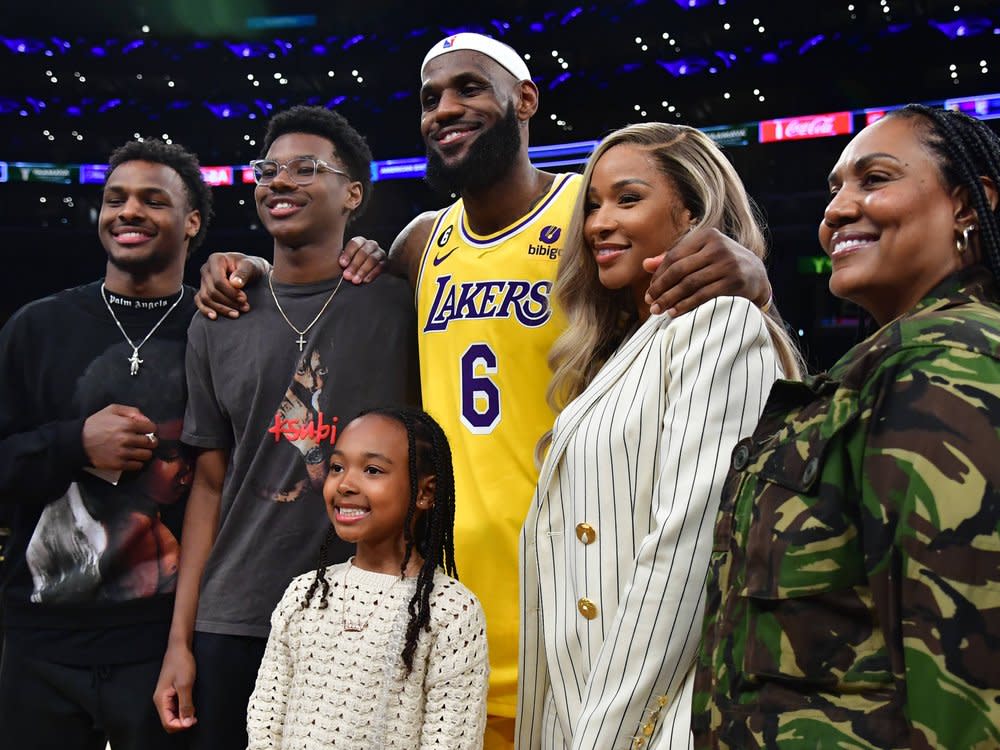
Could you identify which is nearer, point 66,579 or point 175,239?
point 66,579

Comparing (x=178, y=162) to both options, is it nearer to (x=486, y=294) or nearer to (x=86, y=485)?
(x=86, y=485)

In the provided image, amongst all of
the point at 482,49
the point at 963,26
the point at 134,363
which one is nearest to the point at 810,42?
the point at 963,26

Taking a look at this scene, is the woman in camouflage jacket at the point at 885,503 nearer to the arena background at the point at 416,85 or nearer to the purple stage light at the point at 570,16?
the arena background at the point at 416,85

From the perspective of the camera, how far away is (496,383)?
Answer: 2203mm

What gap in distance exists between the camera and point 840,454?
1.09 metres

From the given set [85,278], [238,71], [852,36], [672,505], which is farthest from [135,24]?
[672,505]

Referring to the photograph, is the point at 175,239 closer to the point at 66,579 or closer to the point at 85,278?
the point at 66,579

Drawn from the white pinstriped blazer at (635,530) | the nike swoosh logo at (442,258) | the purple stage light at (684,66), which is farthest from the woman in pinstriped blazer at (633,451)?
the purple stage light at (684,66)

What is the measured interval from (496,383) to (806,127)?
1170 centimetres

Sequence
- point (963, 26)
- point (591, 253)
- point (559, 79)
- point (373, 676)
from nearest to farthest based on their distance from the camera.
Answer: point (373, 676), point (591, 253), point (963, 26), point (559, 79)

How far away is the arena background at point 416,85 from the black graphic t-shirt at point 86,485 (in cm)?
1090

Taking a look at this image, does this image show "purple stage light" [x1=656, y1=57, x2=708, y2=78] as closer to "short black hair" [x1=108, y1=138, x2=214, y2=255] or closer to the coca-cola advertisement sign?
the coca-cola advertisement sign

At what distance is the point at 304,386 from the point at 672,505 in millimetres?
1132

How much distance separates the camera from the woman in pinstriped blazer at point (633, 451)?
1.38m
